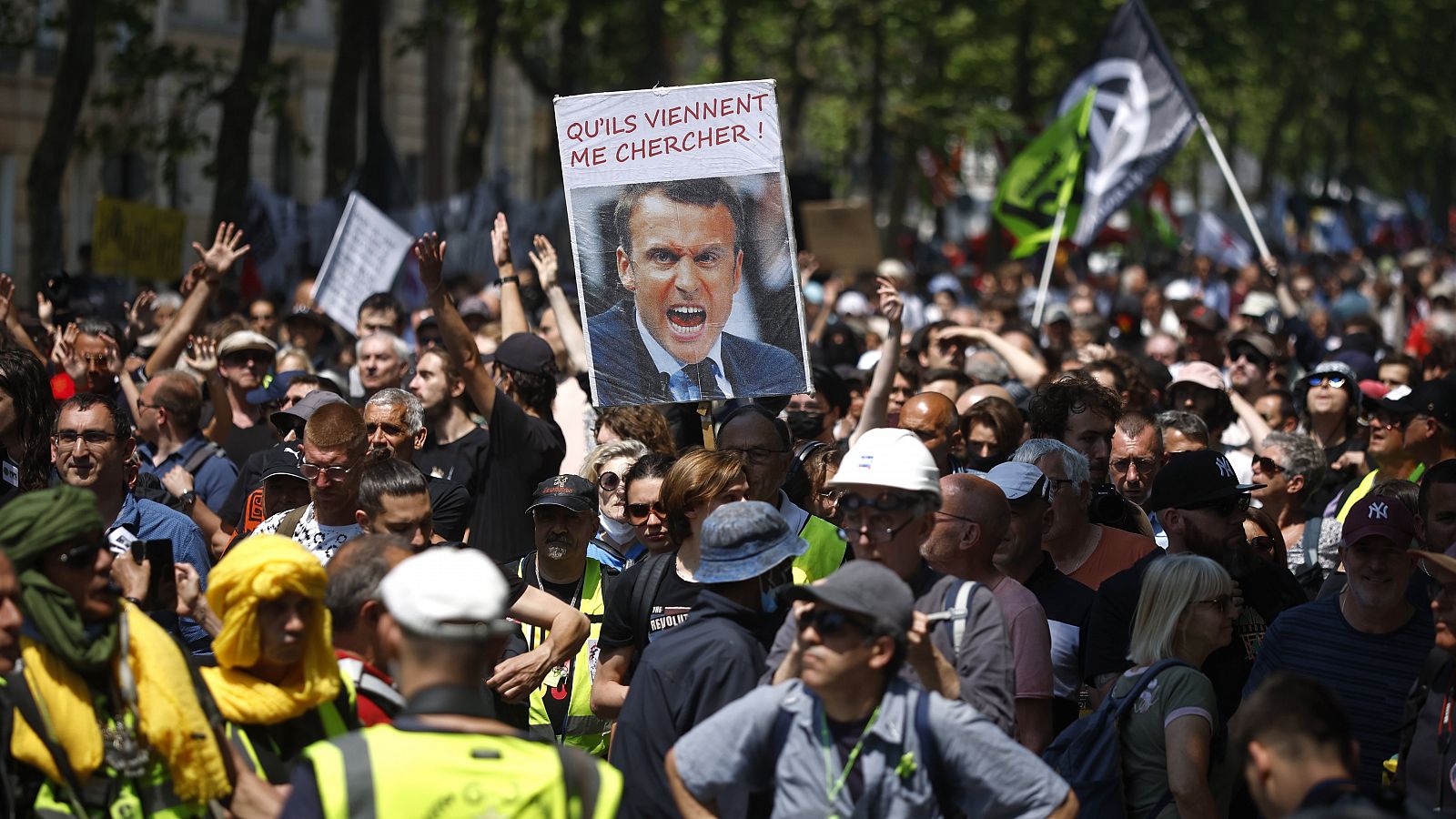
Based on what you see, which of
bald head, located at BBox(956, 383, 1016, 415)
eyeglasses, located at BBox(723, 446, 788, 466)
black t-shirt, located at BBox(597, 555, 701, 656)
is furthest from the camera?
bald head, located at BBox(956, 383, 1016, 415)

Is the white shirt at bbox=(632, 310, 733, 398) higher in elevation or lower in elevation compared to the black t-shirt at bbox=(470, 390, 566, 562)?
higher

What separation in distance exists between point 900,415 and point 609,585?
8.06 ft

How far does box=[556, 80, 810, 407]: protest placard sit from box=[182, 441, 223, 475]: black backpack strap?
6.81ft

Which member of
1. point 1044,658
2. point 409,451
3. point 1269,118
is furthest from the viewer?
point 1269,118

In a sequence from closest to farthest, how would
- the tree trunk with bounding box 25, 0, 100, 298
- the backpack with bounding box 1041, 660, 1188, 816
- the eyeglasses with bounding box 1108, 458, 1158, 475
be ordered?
the backpack with bounding box 1041, 660, 1188, 816 → the eyeglasses with bounding box 1108, 458, 1158, 475 → the tree trunk with bounding box 25, 0, 100, 298

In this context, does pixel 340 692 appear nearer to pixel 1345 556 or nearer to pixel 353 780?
pixel 353 780

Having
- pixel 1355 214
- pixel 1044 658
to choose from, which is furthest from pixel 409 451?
pixel 1355 214

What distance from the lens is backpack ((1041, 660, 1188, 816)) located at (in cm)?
517

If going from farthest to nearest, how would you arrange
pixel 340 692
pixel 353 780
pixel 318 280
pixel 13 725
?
pixel 318 280 < pixel 340 692 < pixel 13 725 < pixel 353 780

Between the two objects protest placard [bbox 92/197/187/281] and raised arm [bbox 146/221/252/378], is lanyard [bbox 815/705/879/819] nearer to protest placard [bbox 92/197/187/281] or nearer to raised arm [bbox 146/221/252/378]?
raised arm [bbox 146/221/252/378]

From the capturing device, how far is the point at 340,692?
4293mm

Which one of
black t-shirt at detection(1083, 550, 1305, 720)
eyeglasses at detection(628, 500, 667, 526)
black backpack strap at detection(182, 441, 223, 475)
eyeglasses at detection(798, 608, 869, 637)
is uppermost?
black backpack strap at detection(182, 441, 223, 475)

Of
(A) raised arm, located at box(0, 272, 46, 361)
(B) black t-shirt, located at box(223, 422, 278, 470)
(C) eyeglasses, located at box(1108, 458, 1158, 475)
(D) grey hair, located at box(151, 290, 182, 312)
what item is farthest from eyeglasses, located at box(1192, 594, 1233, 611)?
(D) grey hair, located at box(151, 290, 182, 312)

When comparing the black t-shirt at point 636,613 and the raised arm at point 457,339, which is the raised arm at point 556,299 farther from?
the black t-shirt at point 636,613
